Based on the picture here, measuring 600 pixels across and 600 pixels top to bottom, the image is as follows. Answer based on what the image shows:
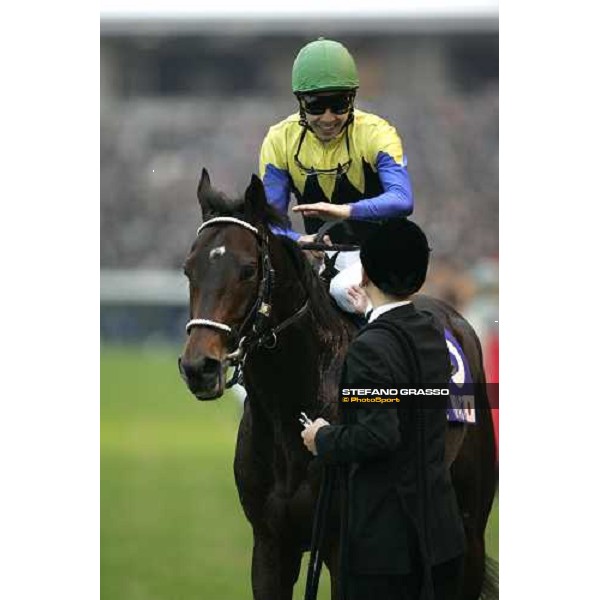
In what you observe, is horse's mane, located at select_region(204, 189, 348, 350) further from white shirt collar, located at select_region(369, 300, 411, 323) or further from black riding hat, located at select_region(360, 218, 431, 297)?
white shirt collar, located at select_region(369, 300, 411, 323)

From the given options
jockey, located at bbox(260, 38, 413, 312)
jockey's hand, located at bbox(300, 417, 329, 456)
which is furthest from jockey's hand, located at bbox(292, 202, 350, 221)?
jockey's hand, located at bbox(300, 417, 329, 456)

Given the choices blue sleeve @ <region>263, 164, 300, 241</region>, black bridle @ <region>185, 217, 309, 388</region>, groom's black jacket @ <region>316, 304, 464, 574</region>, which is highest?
blue sleeve @ <region>263, 164, 300, 241</region>

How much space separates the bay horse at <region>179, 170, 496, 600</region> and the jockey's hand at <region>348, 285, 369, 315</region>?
7 cm

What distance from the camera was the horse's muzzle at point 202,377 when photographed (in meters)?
3.96

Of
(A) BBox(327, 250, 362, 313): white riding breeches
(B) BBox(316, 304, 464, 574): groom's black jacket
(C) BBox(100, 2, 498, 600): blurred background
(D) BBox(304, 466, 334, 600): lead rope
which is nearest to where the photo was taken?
(B) BBox(316, 304, 464, 574): groom's black jacket

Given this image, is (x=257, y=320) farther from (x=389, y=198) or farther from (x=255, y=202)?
(x=389, y=198)

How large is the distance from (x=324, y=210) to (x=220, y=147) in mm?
1544

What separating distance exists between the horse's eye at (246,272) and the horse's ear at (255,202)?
0.17m

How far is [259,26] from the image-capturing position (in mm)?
4914

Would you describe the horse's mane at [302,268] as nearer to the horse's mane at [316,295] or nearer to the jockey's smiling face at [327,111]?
the horse's mane at [316,295]

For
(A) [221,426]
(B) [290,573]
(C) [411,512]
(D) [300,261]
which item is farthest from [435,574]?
(A) [221,426]

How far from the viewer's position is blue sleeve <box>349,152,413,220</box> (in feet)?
14.9

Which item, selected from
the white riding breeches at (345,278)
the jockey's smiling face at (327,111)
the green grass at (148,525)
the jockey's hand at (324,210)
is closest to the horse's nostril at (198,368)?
the jockey's hand at (324,210)
